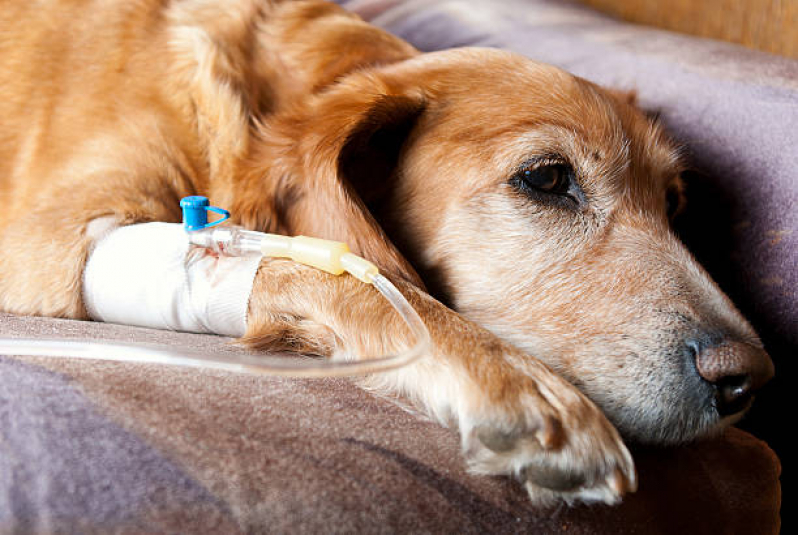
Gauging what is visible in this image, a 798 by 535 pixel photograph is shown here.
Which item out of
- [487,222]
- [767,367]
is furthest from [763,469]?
[487,222]

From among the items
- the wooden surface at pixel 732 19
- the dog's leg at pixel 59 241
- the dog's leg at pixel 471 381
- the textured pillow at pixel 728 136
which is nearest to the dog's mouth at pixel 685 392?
the dog's leg at pixel 471 381

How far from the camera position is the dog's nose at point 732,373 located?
95cm

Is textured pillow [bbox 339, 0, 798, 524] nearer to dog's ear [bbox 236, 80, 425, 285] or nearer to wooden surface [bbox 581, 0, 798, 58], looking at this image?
wooden surface [bbox 581, 0, 798, 58]

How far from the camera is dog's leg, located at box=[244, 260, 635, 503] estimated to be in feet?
2.56

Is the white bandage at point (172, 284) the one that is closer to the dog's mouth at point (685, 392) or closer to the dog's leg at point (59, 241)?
the dog's leg at point (59, 241)

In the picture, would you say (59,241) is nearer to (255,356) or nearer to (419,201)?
(255,356)

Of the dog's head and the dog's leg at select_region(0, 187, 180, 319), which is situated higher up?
the dog's head

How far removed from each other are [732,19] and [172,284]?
6.38 feet

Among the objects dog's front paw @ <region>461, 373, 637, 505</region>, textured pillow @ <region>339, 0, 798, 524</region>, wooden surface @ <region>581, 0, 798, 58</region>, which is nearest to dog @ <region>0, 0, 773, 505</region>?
dog's front paw @ <region>461, 373, 637, 505</region>

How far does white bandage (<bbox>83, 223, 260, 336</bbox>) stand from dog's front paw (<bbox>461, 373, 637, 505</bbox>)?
0.44m

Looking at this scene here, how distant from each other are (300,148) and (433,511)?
738 millimetres

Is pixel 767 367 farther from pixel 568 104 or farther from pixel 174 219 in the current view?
pixel 174 219

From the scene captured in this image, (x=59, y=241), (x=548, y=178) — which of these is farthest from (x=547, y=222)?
(x=59, y=241)

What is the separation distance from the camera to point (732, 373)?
3.12 ft
